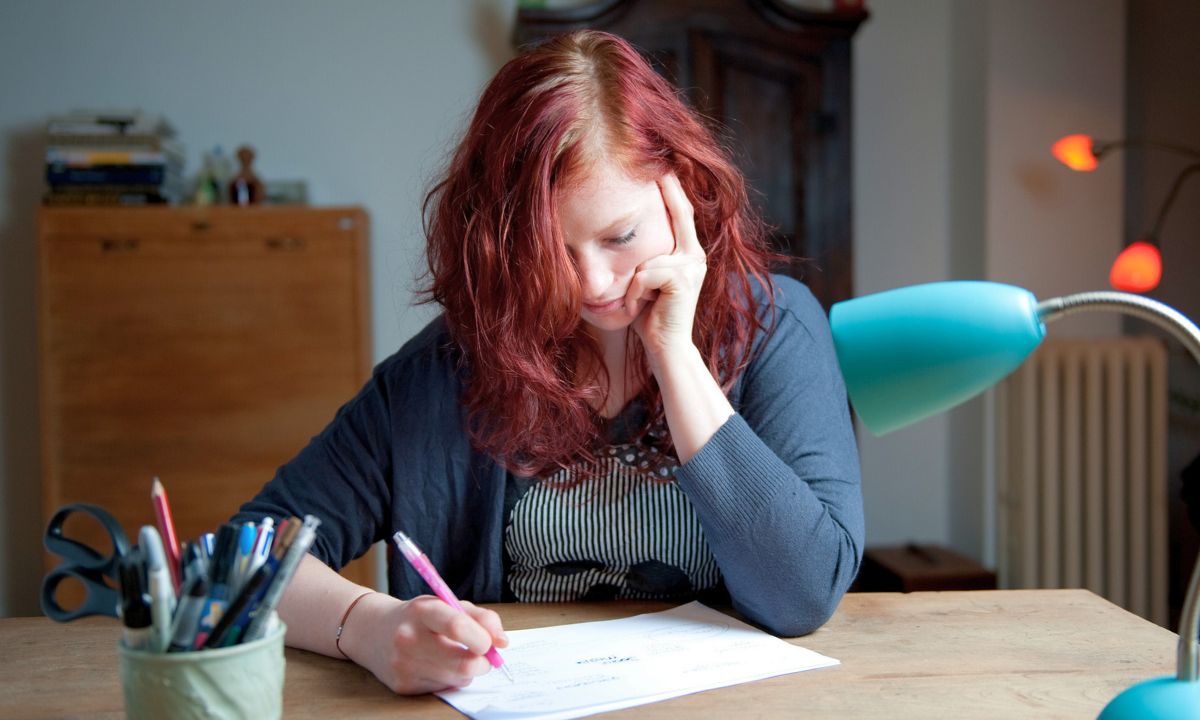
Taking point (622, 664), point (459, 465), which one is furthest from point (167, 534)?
point (459, 465)

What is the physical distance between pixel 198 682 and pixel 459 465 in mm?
543

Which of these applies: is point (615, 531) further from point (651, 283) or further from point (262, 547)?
point (262, 547)

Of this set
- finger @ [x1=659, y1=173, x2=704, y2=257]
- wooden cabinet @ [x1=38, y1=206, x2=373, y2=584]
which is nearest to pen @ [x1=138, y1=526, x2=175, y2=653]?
finger @ [x1=659, y1=173, x2=704, y2=257]

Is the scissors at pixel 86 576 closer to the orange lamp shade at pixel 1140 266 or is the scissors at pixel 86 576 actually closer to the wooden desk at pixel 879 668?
the wooden desk at pixel 879 668

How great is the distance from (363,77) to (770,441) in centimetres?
244

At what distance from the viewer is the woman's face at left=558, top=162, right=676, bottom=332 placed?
1.03 metres

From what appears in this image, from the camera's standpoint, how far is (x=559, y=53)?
42.6 inches

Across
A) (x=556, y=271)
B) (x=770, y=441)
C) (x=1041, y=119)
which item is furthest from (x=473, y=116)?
(x=1041, y=119)

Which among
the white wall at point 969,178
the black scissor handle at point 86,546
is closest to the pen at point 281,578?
the black scissor handle at point 86,546

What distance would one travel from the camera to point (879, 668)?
32.3 inches

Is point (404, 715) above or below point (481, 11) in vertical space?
below

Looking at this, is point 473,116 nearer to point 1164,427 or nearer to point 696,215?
point 696,215

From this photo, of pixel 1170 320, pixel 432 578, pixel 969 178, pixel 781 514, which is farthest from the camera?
pixel 969 178

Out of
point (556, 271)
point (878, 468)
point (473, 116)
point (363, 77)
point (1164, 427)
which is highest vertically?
point (363, 77)
